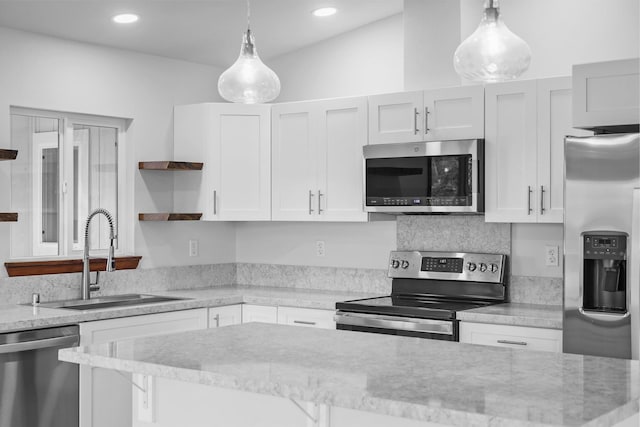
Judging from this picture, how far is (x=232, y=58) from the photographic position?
17.9ft

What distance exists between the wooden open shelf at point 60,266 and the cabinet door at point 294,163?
968mm

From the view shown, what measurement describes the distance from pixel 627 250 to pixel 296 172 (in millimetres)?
2220

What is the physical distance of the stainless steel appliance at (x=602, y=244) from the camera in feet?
11.2

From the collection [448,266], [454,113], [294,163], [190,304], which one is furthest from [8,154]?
[448,266]

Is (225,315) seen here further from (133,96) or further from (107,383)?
(133,96)

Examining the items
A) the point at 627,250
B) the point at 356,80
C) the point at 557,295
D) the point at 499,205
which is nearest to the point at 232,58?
the point at 356,80

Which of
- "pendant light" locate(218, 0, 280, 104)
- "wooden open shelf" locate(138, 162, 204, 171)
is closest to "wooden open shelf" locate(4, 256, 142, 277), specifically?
"wooden open shelf" locate(138, 162, 204, 171)

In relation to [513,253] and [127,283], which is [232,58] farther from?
[513,253]

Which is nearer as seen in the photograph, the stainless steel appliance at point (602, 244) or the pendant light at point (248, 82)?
the pendant light at point (248, 82)

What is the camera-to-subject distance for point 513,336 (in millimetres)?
3900

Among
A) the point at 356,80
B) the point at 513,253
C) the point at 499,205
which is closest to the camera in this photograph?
the point at 499,205

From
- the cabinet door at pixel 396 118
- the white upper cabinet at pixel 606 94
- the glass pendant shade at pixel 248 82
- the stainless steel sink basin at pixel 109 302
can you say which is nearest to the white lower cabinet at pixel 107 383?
the stainless steel sink basin at pixel 109 302

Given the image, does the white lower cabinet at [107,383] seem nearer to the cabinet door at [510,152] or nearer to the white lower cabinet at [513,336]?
the white lower cabinet at [513,336]

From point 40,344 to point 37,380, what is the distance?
18cm
